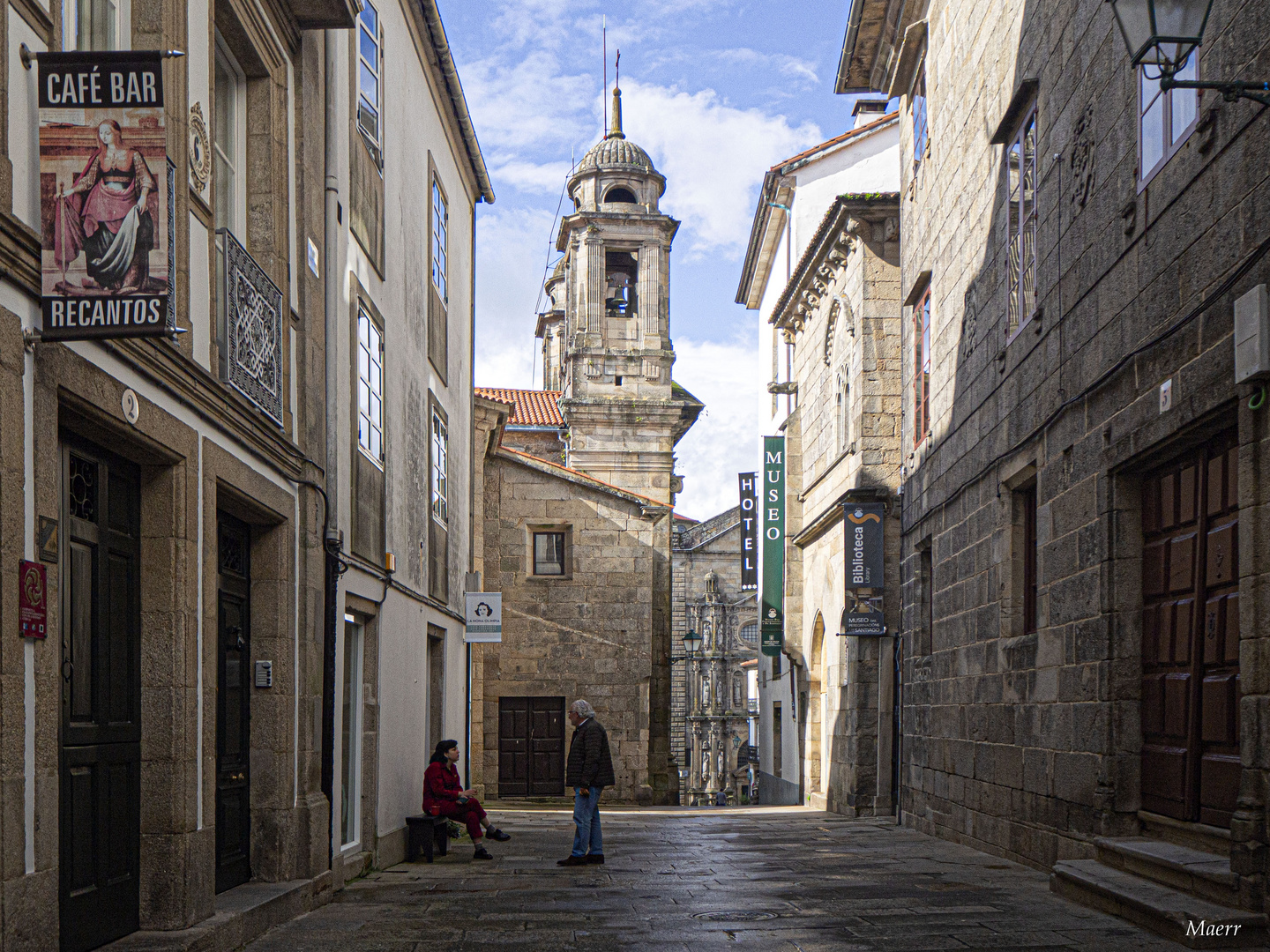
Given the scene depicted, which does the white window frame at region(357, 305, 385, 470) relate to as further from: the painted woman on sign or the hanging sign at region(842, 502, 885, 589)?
the hanging sign at region(842, 502, 885, 589)

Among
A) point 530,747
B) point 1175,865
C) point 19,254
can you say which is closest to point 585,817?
point 1175,865

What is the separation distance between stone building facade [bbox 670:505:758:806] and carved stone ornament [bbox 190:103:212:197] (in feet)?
220

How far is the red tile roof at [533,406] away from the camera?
147 feet

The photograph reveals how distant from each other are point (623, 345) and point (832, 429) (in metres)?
18.6

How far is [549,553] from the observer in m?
28.0

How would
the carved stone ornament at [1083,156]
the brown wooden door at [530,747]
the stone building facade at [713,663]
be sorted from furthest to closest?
the stone building facade at [713,663] < the brown wooden door at [530,747] < the carved stone ornament at [1083,156]

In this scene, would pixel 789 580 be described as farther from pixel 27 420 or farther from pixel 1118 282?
pixel 27 420

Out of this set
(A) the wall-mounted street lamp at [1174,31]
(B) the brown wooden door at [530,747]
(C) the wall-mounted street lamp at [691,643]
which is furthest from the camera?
(C) the wall-mounted street lamp at [691,643]

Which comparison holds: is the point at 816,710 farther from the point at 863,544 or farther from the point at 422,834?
the point at 422,834

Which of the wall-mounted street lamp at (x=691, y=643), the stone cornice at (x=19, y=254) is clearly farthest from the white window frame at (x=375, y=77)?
the wall-mounted street lamp at (x=691, y=643)

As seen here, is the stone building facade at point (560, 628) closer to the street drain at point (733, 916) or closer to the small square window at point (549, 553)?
the small square window at point (549, 553)

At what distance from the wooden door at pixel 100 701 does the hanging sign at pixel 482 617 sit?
11.8 metres

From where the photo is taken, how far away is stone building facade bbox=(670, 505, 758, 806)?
74562 mm

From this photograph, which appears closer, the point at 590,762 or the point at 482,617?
the point at 590,762
